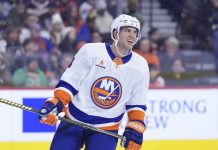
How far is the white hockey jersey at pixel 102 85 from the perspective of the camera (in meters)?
4.65

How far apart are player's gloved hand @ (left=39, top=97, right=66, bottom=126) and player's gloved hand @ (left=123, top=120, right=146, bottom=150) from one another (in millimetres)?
448

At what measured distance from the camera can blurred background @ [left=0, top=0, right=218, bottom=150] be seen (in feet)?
21.7

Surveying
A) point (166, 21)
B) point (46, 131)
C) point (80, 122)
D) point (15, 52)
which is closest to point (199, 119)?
point (46, 131)

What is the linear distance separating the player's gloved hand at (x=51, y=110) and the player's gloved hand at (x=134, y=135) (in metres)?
0.45

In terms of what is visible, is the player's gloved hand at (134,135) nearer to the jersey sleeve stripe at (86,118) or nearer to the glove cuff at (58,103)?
the jersey sleeve stripe at (86,118)

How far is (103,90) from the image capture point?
464 centimetres

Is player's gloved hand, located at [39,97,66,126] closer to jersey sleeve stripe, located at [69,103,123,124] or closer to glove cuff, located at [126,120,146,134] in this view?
jersey sleeve stripe, located at [69,103,123,124]

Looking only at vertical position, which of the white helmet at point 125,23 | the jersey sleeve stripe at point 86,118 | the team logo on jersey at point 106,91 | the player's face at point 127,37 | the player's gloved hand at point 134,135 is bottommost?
the player's gloved hand at point 134,135

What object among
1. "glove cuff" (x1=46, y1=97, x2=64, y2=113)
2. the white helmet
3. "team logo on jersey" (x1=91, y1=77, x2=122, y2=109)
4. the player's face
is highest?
the white helmet

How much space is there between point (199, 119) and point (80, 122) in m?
2.40

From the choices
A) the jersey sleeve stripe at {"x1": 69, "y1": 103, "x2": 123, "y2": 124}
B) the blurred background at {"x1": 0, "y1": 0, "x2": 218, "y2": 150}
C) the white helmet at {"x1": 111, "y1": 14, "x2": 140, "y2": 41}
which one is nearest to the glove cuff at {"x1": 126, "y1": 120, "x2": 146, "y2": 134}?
the jersey sleeve stripe at {"x1": 69, "y1": 103, "x2": 123, "y2": 124}

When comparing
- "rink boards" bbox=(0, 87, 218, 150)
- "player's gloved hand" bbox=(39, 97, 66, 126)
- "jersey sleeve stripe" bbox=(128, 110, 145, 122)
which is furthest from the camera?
"rink boards" bbox=(0, 87, 218, 150)

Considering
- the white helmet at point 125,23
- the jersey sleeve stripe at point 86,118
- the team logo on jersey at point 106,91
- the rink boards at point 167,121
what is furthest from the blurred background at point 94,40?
the white helmet at point 125,23

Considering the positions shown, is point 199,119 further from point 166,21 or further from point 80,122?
point 166,21
